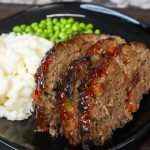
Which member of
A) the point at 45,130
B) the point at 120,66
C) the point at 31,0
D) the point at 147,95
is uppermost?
the point at 31,0

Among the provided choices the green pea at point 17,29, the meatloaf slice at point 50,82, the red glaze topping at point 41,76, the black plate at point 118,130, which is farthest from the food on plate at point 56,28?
the red glaze topping at point 41,76

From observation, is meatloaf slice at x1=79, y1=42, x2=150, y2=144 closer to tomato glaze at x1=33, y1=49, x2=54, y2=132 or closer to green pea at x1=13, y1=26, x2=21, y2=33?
tomato glaze at x1=33, y1=49, x2=54, y2=132

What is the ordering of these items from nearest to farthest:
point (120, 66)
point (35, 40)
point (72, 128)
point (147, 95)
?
point (72, 128)
point (120, 66)
point (147, 95)
point (35, 40)

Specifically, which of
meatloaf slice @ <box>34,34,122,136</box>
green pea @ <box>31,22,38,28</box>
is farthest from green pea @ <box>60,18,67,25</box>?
meatloaf slice @ <box>34,34,122,136</box>

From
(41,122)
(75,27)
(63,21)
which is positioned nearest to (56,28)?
(63,21)

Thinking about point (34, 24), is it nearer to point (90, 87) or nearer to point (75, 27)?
point (75, 27)

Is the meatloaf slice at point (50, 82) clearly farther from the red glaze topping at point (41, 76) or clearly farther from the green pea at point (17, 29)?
the green pea at point (17, 29)

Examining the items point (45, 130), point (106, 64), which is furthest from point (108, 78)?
point (45, 130)

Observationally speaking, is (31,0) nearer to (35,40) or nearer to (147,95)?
(35,40)
